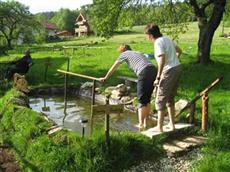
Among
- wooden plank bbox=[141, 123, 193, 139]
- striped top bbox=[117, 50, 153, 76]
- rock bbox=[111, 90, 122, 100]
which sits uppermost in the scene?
striped top bbox=[117, 50, 153, 76]

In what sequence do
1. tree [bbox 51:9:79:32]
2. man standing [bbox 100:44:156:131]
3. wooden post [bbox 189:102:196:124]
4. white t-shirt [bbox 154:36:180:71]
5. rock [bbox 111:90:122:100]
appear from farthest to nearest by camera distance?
tree [bbox 51:9:79:32] < rock [bbox 111:90:122:100] < wooden post [bbox 189:102:196:124] < man standing [bbox 100:44:156:131] < white t-shirt [bbox 154:36:180:71]

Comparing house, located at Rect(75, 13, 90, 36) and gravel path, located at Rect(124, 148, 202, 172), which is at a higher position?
house, located at Rect(75, 13, 90, 36)

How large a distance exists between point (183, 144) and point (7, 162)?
11.9 ft

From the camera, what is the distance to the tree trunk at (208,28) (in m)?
19.7

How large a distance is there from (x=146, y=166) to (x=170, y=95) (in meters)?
1.74

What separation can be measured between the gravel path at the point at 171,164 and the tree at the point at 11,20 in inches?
1761

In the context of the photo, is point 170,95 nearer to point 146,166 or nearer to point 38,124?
point 146,166

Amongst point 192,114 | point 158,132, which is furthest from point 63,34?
point 158,132

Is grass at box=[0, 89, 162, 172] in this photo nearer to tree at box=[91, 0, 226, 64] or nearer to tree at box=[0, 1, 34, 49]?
tree at box=[91, 0, 226, 64]

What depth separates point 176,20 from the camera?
2105cm

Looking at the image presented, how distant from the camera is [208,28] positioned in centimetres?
2000

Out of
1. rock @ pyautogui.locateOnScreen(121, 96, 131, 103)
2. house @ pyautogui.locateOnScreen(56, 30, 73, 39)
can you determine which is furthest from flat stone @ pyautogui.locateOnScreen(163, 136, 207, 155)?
house @ pyautogui.locateOnScreen(56, 30, 73, 39)

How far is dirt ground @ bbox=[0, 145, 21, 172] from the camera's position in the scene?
336 inches

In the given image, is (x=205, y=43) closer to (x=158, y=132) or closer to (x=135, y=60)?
(x=135, y=60)
